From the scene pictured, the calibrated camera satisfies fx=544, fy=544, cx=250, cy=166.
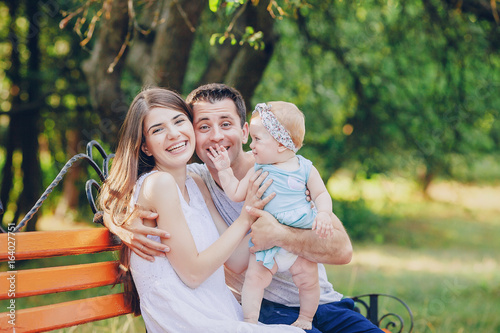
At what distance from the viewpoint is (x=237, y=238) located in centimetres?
257

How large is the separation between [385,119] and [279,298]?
4705 millimetres

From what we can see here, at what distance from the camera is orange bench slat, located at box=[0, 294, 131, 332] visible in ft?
7.52

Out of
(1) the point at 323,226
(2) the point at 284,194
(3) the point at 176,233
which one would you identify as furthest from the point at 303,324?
(3) the point at 176,233

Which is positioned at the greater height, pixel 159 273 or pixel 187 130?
pixel 187 130

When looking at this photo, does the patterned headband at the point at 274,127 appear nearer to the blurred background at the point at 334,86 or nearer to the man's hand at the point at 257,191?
the man's hand at the point at 257,191

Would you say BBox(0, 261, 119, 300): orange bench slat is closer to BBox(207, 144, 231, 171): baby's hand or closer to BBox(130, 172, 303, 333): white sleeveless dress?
BBox(130, 172, 303, 333): white sleeveless dress

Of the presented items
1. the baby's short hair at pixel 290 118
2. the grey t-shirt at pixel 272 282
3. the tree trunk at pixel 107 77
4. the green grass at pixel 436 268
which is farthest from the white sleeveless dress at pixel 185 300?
the green grass at pixel 436 268

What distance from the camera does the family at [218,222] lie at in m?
2.43

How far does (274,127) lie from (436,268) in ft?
25.2

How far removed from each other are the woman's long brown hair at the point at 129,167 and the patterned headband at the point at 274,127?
411 millimetres

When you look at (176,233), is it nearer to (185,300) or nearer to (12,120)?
(185,300)

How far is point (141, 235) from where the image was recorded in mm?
2418

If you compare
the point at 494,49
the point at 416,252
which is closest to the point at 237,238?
the point at 494,49

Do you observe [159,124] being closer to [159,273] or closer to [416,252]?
[159,273]
